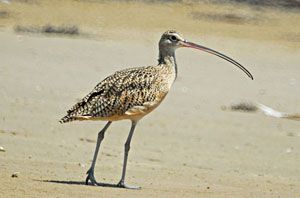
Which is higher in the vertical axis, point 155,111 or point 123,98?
point 123,98

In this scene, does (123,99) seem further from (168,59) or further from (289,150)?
(289,150)

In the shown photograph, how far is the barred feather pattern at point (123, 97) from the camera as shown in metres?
10.6

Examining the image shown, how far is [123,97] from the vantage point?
35.0 feet

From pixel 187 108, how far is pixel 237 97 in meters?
1.83

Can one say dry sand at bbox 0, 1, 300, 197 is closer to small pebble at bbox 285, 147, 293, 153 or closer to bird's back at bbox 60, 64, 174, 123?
small pebble at bbox 285, 147, 293, 153

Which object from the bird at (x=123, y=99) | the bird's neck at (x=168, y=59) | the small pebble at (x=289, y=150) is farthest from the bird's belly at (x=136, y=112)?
the small pebble at (x=289, y=150)

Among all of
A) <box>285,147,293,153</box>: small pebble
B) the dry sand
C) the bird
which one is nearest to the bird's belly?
the bird

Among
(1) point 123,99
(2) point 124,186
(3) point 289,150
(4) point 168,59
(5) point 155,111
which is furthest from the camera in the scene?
(5) point 155,111

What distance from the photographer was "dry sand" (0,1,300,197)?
1140cm

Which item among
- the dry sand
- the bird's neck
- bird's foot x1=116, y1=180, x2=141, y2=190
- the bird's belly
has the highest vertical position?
the bird's neck

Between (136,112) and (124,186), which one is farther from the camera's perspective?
(136,112)

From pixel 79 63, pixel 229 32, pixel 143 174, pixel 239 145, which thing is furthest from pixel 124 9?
pixel 143 174

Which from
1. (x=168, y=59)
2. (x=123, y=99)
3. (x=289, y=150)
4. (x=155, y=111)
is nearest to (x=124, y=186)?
(x=123, y=99)

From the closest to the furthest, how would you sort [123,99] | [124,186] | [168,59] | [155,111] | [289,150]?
[124,186] → [123,99] → [168,59] → [289,150] → [155,111]
